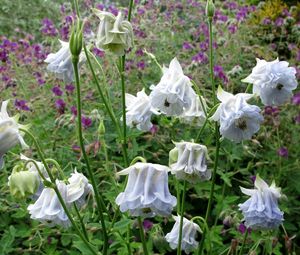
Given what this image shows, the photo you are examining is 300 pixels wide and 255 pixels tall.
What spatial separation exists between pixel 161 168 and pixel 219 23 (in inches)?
137

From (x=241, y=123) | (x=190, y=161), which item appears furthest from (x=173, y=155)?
(x=241, y=123)

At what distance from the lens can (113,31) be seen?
4.33 feet

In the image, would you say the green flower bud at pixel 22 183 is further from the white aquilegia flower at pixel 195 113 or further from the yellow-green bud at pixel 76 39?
the white aquilegia flower at pixel 195 113

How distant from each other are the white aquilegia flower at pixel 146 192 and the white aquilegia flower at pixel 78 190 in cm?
15

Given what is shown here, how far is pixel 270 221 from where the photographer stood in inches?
57.7

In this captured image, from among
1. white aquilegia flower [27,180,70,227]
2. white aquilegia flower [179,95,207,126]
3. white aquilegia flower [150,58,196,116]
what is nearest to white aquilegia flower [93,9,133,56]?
white aquilegia flower [150,58,196,116]

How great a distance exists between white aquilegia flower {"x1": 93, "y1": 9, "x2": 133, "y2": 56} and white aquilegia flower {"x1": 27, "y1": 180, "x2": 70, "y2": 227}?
0.36 meters

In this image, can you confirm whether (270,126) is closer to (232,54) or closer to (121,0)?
(232,54)

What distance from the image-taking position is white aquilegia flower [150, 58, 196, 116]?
4.51ft

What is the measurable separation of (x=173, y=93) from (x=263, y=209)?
1.30 feet

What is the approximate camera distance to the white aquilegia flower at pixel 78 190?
1.33 metres

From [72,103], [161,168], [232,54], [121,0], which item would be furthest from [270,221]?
[121,0]

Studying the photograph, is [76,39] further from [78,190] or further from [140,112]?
[140,112]

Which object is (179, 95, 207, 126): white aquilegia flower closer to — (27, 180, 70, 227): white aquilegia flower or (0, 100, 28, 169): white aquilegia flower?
(27, 180, 70, 227): white aquilegia flower
